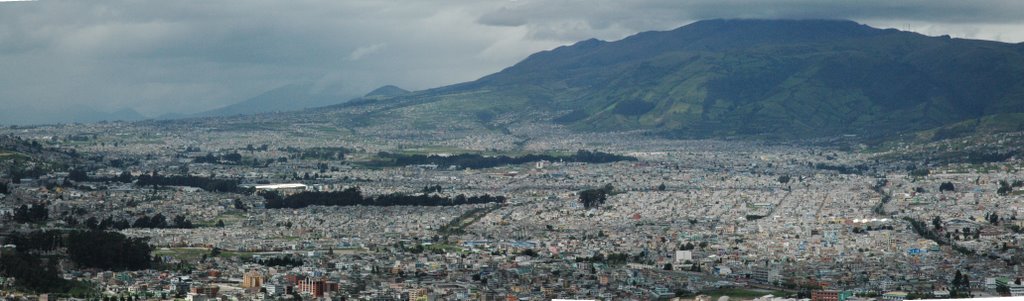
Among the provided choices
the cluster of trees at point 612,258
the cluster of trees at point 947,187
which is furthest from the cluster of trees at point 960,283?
the cluster of trees at point 947,187

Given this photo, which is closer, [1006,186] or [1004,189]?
[1004,189]

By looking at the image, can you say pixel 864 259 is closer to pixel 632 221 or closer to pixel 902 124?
pixel 632 221

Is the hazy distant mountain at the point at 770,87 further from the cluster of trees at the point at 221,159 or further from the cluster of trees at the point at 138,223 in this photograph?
the cluster of trees at the point at 138,223

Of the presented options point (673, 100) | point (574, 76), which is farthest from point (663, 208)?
point (574, 76)

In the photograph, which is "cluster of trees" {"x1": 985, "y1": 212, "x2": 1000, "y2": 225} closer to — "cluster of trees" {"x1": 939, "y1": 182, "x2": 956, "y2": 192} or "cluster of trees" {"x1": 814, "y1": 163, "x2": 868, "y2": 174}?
"cluster of trees" {"x1": 939, "y1": 182, "x2": 956, "y2": 192}

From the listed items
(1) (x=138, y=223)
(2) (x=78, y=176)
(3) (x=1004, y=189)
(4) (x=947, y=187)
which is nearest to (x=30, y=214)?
(1) (x=138, y=223)

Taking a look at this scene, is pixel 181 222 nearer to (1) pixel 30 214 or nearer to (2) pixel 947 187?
(1) pixel 30 214
